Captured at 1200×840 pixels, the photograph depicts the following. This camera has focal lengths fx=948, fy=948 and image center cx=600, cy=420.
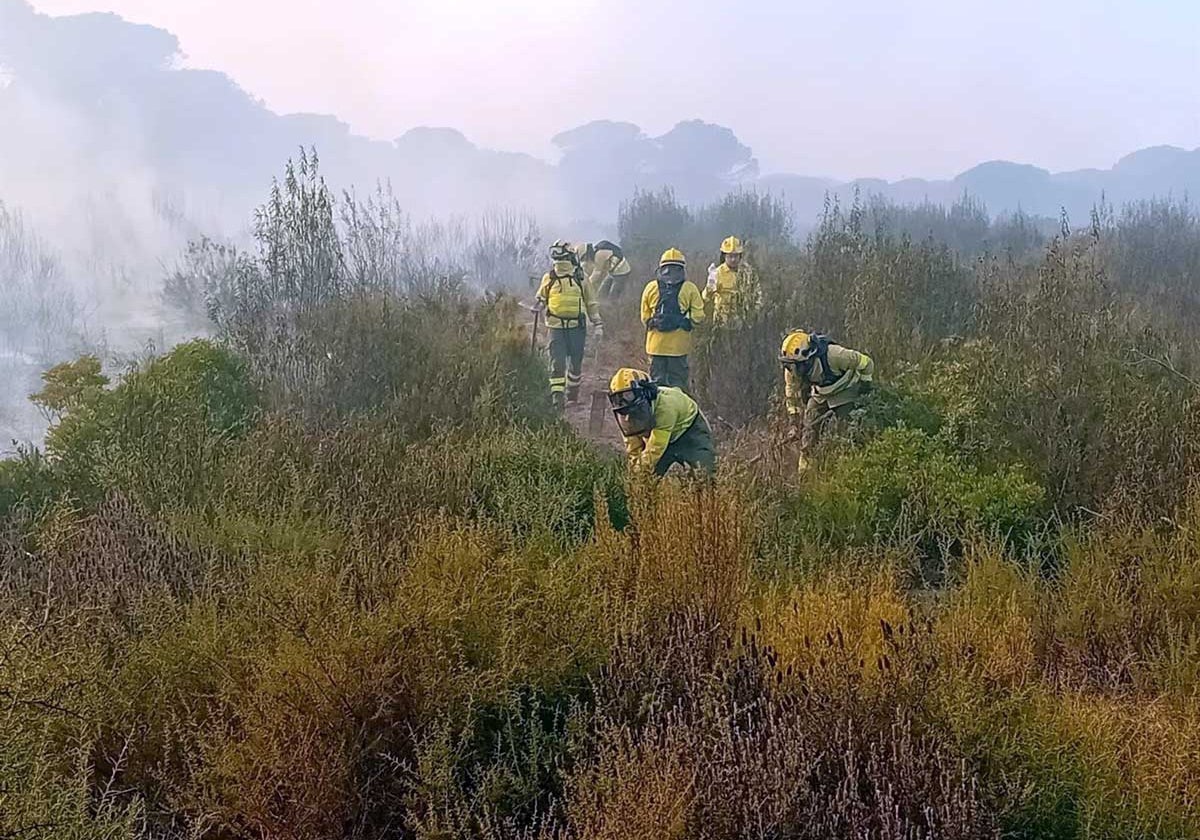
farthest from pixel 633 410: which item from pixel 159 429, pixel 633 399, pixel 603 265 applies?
pixel 603 265

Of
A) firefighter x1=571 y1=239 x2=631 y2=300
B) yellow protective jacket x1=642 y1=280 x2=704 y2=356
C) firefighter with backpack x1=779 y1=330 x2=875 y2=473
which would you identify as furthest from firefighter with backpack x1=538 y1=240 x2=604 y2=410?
firefighter x1=571 y1=239 x2=631 y2=300

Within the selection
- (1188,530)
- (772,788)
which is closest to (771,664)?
(772,788)

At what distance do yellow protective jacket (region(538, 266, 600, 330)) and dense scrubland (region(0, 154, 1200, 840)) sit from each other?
2881mm

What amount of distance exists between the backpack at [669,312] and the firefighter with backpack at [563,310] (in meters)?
1.24

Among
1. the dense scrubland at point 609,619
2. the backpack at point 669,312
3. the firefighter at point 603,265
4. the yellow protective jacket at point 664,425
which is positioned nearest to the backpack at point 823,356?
the dense scrubland at point 609,619

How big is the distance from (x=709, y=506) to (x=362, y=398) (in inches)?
173

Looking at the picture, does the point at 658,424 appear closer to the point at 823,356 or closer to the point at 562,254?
the point at 823,356

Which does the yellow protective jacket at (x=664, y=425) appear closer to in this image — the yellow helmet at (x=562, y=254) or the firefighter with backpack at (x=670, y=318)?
the firefighter with backpack at (x=670, y=318)

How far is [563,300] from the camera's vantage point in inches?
356

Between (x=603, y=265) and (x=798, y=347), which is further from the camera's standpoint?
(x=603, y=265)

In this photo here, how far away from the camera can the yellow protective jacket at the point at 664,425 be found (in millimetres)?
5430

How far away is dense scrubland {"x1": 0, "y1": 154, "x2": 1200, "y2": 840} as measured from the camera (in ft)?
8.04

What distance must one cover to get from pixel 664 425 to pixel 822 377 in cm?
137

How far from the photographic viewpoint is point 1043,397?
5.45 metres
